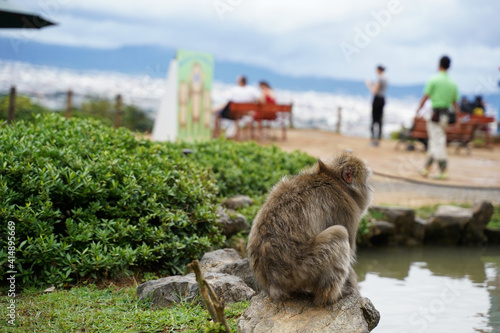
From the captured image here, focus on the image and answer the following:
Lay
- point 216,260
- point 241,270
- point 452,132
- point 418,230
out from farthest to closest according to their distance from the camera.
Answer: point 452,132 < point 418,230 < point 216,260 < point 241,270

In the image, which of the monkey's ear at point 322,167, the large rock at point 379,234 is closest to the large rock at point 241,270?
the monkey's ear at point 322,167

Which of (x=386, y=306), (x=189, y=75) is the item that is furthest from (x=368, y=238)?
(x=189, y=75)

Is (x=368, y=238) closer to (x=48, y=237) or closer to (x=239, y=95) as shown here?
(x=48, y=237)

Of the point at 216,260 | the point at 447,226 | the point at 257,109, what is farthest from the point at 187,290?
the point at 257,109

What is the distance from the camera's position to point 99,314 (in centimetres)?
431

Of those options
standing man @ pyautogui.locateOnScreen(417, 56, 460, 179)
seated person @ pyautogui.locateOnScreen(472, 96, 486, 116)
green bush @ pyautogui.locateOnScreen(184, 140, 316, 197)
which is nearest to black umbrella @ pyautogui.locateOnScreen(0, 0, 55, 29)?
green bush @ pyautogui.locateOnScreen(184, 140, 316, 197)

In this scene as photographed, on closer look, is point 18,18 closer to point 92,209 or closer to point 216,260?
point 92,209

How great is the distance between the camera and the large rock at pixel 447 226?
8.70 m

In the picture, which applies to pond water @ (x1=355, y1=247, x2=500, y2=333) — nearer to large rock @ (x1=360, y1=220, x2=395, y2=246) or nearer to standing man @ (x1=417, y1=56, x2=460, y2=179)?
large rock @ (x1=360, y1=220, x2=395, y2=246)

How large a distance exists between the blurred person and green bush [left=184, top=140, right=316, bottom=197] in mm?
8195

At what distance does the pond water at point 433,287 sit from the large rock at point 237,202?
1.75 m

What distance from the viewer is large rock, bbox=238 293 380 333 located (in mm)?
3682

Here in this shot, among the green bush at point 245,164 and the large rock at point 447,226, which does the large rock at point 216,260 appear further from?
the large rock at point 447,226

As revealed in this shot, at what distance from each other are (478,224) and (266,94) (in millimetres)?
11009
